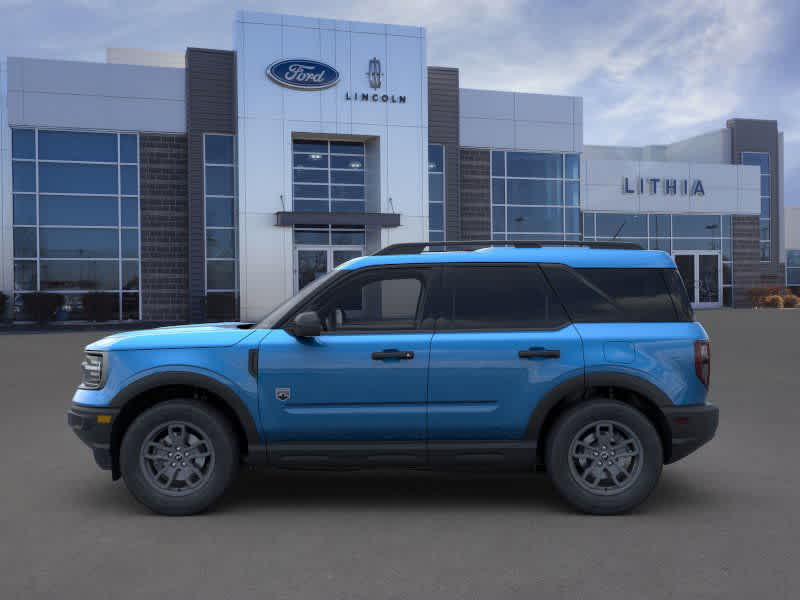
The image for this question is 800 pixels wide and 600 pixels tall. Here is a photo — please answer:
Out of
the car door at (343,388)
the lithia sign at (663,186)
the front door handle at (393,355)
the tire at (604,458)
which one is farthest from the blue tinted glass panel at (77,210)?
the tire at (604,458)

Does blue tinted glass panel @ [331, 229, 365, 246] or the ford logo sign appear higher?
the ford logo sign

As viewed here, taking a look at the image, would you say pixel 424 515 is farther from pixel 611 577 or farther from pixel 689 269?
pixel 689 269

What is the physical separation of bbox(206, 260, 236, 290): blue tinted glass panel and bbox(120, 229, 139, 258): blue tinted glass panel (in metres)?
2.69

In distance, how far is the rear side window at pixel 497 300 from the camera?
18.8 ft

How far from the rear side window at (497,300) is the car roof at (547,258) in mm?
76

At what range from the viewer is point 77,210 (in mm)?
30141

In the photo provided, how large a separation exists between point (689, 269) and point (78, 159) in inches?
1181

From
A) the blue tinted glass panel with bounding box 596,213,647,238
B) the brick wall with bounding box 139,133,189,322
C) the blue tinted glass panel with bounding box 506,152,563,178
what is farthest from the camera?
the blue tinted glass panel with bounding box 596,213,647,238

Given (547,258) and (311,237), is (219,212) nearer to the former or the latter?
(311,237)

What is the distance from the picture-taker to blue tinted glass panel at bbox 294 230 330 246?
3098cm

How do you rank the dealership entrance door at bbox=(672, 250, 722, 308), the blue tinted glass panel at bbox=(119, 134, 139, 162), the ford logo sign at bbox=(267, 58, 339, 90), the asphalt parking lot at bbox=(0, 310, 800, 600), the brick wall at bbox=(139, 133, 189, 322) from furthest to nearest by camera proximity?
the dealership entrance door at bbox=(672, 250, 722, 308) → the brick wall at bbox=(139, 133, 189, 322) → the blue tinted glass panel at bbox=(119, 134, 139, 162) → the ford logo sign at bbox=(267, 58, 339, 90) → the asphalt parking lot at bbox=(0, 310, 800, 600)

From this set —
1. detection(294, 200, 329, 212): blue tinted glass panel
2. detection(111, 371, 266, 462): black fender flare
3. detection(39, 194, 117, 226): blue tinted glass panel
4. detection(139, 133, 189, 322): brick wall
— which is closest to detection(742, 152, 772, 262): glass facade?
detection(294, 200, 329, 212): blue tinted glass panel

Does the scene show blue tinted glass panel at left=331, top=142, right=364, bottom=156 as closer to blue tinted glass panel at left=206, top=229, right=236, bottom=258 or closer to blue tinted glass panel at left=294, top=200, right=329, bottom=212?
blue tinted glass panel at left=294, top=200, right=329, bottom=212

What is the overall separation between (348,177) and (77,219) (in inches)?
398
